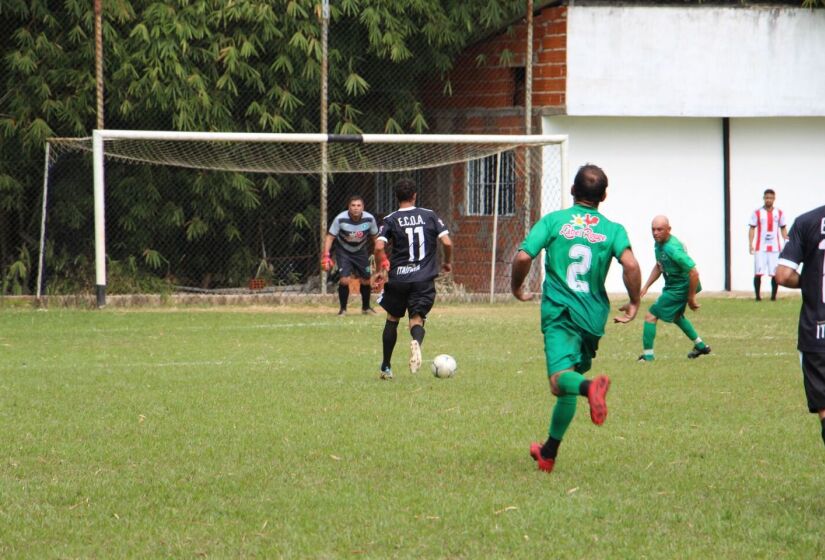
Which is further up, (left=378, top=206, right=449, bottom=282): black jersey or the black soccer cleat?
(left=378, top=206, right=449, bottom=282): black jersey

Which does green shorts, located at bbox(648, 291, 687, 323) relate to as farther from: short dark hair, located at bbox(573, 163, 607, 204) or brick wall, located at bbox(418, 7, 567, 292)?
brick wall, located at bbox(418, 7, 567, 292)

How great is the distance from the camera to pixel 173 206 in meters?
22.1

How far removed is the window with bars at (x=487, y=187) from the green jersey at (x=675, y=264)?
34.3 feet

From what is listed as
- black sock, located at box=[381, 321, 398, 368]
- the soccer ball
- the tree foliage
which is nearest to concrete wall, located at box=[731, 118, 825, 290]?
the tree foliage

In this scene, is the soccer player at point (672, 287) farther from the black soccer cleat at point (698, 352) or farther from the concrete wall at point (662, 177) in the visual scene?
the concrete wall at point (662, 177)

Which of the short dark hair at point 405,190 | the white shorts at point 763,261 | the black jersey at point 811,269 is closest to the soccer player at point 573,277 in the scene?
the black jersey at point 811,269

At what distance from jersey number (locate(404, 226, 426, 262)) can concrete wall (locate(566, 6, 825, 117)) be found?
12379 mm

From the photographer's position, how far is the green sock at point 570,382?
7383 mm

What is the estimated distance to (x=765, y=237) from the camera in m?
23.4

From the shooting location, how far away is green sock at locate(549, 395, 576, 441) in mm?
7543

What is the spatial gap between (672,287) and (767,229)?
32.7 ft

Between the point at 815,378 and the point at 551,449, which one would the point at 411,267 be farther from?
the point at 815,378

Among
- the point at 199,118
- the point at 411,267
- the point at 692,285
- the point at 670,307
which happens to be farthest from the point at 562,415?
the point at 199,118

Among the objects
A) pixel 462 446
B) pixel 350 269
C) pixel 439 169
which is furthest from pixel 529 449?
pixel 439 169
